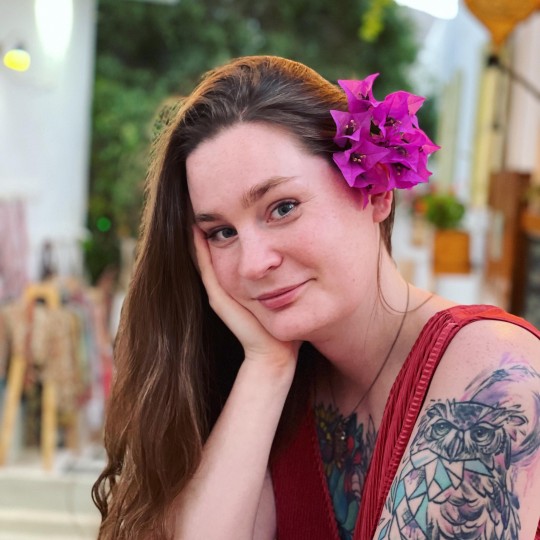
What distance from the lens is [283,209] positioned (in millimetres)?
1330

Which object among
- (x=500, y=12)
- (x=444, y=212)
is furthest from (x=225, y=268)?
(x=444, y=212)

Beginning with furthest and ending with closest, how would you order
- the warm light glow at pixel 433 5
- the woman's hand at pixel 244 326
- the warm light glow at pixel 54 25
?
the warm light glow at pixel 433 5
the warm light glow at pixel 54 25
the woman's hand at pixel 244 326

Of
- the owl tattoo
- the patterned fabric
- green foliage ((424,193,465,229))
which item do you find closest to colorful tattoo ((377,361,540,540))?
the owl tattoo

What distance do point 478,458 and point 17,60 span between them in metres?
2.49

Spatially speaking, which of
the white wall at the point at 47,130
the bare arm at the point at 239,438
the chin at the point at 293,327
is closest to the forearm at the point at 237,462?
the bare arm at the point at 239,438

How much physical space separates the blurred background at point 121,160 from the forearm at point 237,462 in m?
0.51

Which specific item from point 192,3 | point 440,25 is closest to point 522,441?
point 192,3

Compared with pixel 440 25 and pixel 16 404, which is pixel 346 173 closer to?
pixel 16 404

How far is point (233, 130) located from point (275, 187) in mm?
116

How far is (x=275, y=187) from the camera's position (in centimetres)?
131

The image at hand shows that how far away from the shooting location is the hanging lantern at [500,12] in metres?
3.45

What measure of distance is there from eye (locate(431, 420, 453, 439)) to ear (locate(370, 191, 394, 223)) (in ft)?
1.28

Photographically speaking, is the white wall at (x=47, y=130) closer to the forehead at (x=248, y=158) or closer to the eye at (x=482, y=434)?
the forehead at (x=248, y=158)

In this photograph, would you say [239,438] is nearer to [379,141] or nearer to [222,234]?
[222,234]
